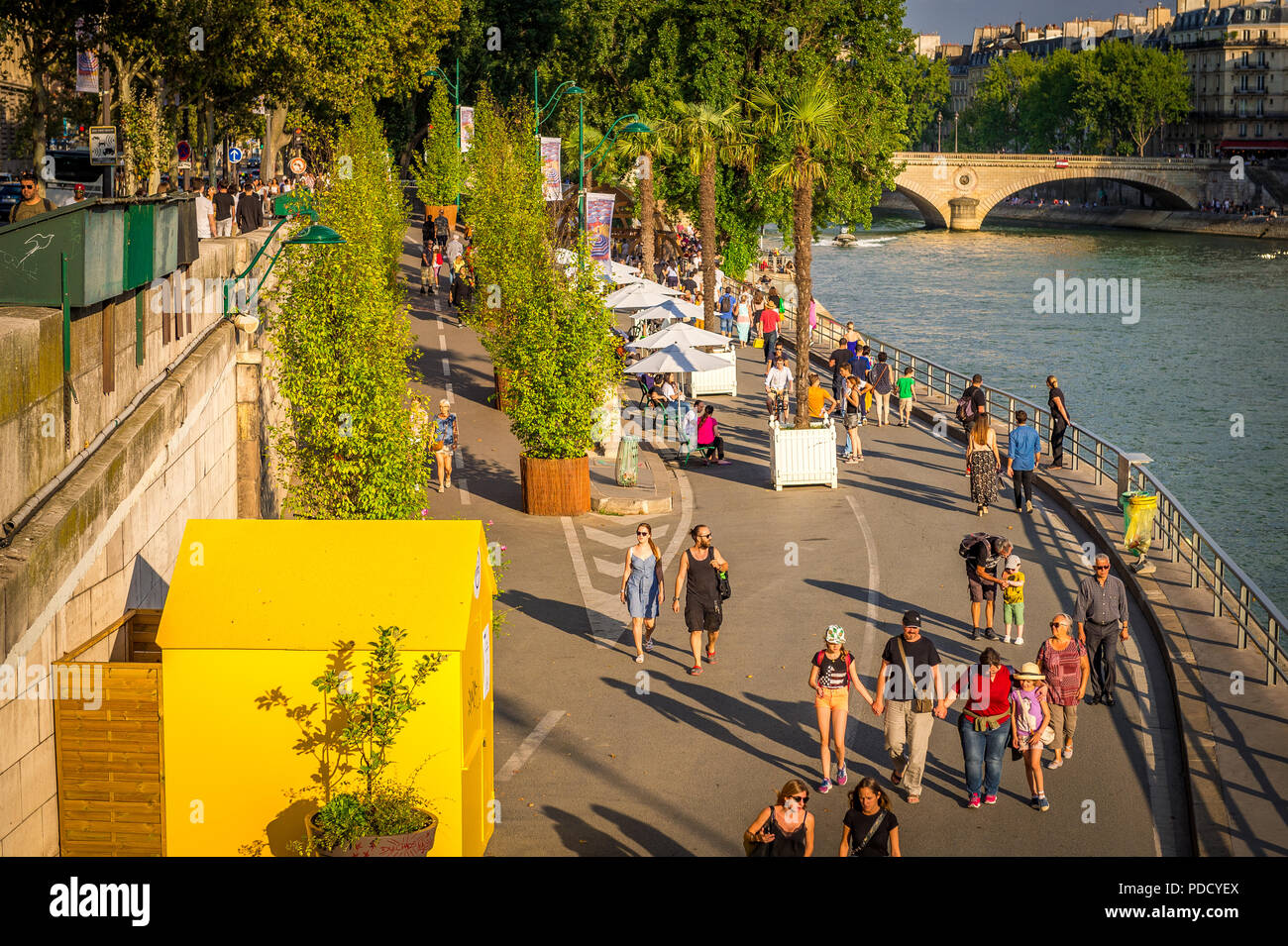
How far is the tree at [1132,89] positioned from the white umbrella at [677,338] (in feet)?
389

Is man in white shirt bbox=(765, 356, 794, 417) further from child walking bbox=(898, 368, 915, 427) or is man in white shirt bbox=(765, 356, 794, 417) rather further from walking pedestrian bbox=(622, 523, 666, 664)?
walking pedestrian bbox=(622, 523, 666, 664)

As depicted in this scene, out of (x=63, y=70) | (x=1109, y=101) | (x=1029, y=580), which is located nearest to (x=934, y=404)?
(x=1029, y=580)

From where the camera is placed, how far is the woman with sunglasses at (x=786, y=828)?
30.8ft

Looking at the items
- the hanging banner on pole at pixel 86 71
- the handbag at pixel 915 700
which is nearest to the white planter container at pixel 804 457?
the handbag at pixel 915 700

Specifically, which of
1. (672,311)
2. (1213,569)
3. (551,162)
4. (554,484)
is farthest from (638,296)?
(1213,569)

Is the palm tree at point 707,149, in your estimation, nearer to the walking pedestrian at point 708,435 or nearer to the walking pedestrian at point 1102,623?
the walking pedestrian at point 708,435

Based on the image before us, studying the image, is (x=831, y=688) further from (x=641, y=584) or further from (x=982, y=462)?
(x=982, y=462)

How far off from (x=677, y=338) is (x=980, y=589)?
13610mm

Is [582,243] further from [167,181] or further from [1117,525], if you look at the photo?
[167,181]

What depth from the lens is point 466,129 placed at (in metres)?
46.1

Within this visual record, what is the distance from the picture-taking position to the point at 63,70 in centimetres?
5197

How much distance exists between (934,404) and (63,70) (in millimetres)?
34004

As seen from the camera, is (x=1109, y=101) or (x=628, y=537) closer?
(x=628, y=537)

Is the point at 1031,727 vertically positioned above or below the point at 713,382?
below
